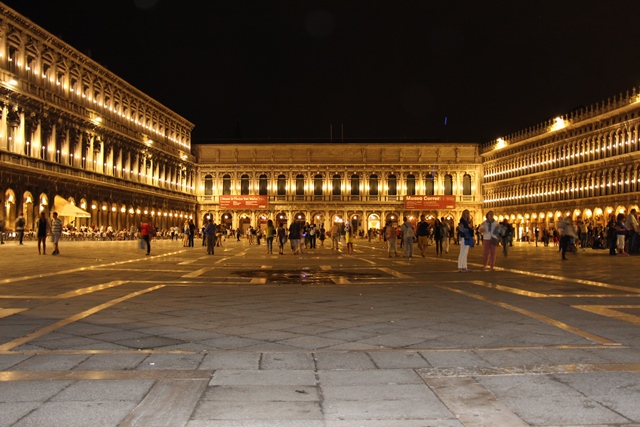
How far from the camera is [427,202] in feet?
197

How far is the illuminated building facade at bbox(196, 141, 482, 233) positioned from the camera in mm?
81500

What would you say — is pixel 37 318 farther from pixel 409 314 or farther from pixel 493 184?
pixel 493 184

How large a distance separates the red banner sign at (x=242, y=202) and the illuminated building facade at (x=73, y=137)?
7289 mm

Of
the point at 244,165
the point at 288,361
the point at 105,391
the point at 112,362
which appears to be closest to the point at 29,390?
the point at 105,391

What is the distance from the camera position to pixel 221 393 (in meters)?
3.82

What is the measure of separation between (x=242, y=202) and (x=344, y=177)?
27.0 m

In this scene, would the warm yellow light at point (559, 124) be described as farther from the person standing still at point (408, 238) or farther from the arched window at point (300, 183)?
the person standing still at point (408, 238)

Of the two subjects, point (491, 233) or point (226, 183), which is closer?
point (491, 233)

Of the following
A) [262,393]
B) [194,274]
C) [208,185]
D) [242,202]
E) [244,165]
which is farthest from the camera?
[208,185]

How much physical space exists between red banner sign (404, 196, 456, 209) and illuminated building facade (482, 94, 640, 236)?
28.2 ft

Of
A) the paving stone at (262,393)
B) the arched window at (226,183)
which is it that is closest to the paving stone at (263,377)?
the paving stone at (262,393)

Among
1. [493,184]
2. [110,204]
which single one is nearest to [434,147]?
[493,184]

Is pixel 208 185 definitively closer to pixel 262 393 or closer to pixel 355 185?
pixel 355 185

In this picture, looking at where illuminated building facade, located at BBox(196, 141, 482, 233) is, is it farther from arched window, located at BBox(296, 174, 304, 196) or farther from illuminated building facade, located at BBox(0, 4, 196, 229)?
illuminated building facade, located at BBox(0, 4, 196, 229)
